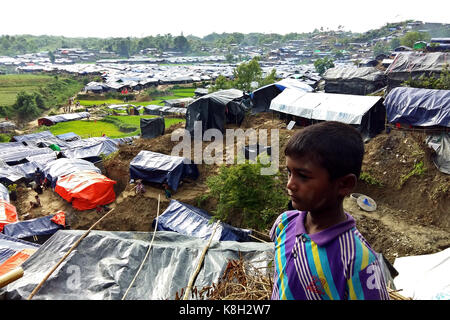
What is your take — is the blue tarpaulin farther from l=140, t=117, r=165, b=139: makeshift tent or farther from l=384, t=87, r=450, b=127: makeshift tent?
l=384, t=87, r=450, b=127: makeshift tent

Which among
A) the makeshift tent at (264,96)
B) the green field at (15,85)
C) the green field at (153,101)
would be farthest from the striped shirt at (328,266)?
the green field at (15,85)

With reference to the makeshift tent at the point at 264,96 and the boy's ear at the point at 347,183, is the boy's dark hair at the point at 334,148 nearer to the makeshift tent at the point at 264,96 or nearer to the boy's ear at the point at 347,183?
the boy's ear at the point at 347,183

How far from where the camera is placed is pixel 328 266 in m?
1.35

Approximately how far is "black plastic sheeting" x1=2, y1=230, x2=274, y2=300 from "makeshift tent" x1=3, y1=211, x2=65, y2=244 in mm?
7605

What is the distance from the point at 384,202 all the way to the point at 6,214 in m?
15.1

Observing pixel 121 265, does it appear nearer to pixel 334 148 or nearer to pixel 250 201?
pixel 334 148

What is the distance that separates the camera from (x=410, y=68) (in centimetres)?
2084

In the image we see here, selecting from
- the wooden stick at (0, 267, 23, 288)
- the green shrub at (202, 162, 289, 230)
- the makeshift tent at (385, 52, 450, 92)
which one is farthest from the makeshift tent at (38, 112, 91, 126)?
the wooden stick at (0, 267, 23, 288)

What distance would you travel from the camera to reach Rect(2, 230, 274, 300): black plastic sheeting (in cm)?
348

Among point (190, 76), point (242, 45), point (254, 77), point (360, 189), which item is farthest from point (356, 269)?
point (242, 45)

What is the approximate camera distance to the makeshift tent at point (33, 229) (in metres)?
10.3

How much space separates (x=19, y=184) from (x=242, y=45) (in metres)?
138

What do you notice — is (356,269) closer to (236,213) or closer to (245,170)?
(245,170)

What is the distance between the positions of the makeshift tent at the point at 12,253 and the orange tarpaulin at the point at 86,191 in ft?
13.9
